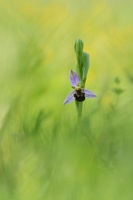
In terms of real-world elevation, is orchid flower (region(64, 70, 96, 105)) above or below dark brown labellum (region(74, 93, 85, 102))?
above

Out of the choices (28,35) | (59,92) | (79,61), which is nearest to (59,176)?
(79,61)

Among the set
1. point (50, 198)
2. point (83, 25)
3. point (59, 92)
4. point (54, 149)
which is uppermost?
point (83, 25)

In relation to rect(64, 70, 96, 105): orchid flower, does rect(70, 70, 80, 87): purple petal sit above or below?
above

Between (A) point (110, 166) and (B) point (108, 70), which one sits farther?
(B) point (108, 70)

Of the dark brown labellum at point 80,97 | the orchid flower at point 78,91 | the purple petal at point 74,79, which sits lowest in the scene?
the dark brown labellum at point 80,97

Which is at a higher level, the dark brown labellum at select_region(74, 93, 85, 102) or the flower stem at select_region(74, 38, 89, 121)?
the flower stem at select_region(74, 38, 89, 121)

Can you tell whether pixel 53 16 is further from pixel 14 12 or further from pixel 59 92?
pixel 59 92

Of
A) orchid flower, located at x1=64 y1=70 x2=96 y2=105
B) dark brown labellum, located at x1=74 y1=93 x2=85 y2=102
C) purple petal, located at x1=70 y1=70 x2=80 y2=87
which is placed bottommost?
dark brown labellum, located at x1=74 y1=93 x2=85 y2=102

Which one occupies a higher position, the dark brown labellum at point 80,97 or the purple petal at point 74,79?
the purple petal at point 74,79
